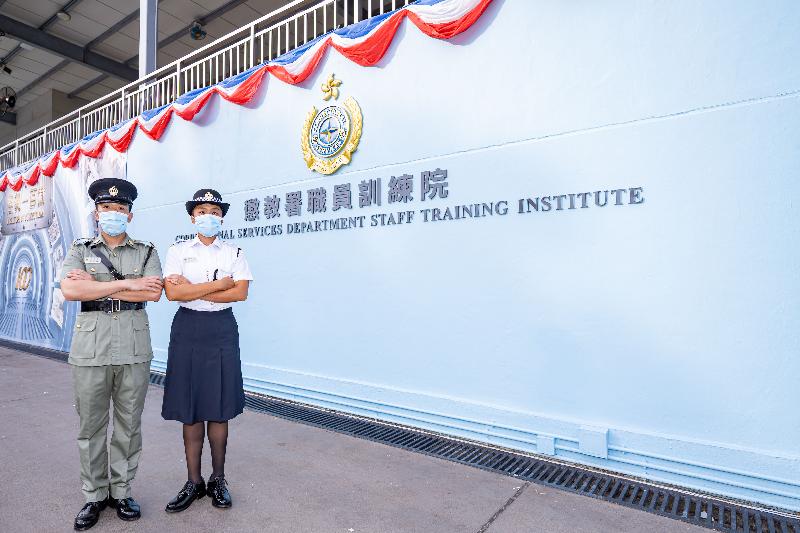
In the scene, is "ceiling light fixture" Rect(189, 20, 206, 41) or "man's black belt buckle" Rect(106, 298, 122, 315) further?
"ceiling light fixture" Rect(189, 20, 206, 41)


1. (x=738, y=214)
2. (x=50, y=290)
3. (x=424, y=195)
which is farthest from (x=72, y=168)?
(x=738, y=214)

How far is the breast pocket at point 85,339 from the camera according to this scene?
2322mm

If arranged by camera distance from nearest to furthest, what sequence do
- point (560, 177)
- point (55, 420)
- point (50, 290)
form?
point (560, 177)
point (55, 420)
point (50, 290)

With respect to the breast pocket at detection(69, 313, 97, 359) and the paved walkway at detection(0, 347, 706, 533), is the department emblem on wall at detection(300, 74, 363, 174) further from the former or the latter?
the breast pocket at detection(69, 313, 97, 359)

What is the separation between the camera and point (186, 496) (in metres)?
2.49

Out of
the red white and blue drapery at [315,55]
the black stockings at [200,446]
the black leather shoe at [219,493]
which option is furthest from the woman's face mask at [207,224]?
the red white and blue drapery at [315,55]

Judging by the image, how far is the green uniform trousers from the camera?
7.70ft

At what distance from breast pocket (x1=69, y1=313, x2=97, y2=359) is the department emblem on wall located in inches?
105

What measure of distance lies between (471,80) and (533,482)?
297cm

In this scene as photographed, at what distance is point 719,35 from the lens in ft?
9.16

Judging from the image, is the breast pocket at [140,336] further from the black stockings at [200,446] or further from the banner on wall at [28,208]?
the banner on wall at [28,208]

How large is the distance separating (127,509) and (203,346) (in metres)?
0.89

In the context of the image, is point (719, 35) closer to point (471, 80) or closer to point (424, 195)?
point (471, 80)

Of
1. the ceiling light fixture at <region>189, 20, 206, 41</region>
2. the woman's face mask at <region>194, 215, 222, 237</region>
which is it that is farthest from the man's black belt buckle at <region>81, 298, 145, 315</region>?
the ceiling light fixture at <region>189, 20, 206, 41</region>
